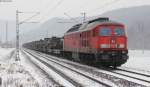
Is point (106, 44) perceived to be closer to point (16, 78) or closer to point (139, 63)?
point (139, 63)

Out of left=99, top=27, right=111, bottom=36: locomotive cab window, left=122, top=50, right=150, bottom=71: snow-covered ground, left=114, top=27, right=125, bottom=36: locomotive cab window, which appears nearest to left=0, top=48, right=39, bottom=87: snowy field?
left=99, top=27, right=111, bottom=36: locomotive cab window

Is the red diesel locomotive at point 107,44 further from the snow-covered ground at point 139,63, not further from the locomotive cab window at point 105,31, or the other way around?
the snow-covered ground at point 139,63

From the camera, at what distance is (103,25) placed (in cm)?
2795

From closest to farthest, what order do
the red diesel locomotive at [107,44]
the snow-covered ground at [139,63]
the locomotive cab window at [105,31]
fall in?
Answer: the red diesel locomotive at [107,44], the locomotive cab window at [105,31], the snow-covered ground at [139,63]

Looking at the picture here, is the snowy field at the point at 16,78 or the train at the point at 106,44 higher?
the train at the point at 106,44

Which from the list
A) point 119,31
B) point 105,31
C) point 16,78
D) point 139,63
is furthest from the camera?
point 139,63

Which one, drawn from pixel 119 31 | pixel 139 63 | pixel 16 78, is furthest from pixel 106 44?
pixel 16 78

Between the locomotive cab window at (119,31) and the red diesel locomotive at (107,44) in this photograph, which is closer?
the red diesel locomotive at (107,44)

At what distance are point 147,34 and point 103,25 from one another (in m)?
173

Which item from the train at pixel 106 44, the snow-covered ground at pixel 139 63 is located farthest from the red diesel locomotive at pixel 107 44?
the snow-covered ground at pixel 139 63

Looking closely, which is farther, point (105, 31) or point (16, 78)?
point (105, 31)

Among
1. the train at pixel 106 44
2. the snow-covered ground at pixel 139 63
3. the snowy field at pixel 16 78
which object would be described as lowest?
the snow-covered ground at pixel 139 63

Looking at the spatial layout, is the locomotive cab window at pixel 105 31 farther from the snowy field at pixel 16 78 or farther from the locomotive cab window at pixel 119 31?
the snowy field at pixel 16 78

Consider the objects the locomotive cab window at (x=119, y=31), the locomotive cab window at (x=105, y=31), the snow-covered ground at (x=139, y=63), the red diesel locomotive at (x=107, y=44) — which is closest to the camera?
the red diesel locomotive at (x=107, y=44)
